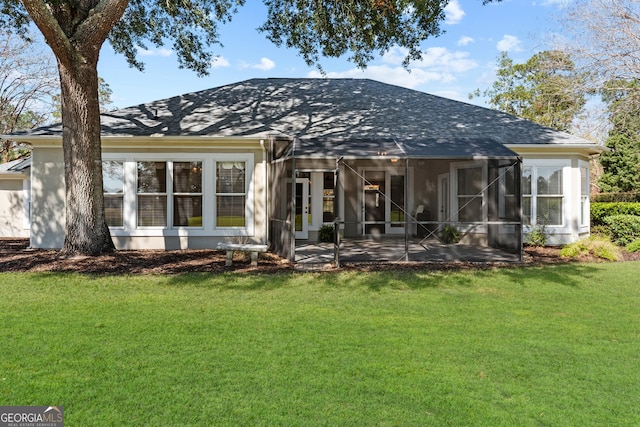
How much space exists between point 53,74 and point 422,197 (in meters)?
24.6

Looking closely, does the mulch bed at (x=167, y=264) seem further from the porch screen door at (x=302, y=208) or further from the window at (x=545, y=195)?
the porch screen door at (x=302, y=208)

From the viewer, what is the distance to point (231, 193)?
37.5ft

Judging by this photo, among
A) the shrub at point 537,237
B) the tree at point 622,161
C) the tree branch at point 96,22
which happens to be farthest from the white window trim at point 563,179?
the tree branch at point 96,22

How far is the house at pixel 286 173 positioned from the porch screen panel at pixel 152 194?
3 centimetres

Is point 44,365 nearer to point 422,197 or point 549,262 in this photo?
point 549,262

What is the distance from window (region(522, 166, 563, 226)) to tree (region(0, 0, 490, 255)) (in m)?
5.10

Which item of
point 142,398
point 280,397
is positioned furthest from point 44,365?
point 280,397

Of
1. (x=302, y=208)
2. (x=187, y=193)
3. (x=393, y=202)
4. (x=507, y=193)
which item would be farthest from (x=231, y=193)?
(x=507, y=193)

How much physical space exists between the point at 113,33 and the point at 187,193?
19.7 feet

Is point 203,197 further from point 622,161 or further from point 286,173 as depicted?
point 622,161

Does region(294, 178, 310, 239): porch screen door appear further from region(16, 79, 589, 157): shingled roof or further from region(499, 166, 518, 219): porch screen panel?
region(499, 166, 518, 219): porch screen panel

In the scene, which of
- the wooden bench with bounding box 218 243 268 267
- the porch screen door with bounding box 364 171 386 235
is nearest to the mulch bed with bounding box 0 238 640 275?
the wooden bench with bounding box 218 243 268 267

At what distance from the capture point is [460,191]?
42.0ft

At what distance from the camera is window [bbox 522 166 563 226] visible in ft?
40.3
